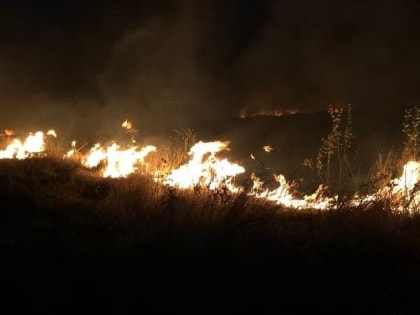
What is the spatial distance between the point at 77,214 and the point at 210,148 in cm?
300

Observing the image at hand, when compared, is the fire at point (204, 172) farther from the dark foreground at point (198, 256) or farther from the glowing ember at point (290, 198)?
the dark foreground at point (198, 256)

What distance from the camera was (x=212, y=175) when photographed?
263 inches

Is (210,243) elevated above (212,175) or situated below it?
below

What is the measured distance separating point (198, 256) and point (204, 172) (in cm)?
253

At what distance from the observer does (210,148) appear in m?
8.09

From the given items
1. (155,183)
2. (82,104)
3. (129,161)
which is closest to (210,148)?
(129,161)

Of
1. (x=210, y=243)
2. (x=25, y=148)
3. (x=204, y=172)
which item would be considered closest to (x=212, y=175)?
(x=204, y=172)

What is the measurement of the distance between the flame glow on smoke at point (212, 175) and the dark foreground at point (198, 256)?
0.32m

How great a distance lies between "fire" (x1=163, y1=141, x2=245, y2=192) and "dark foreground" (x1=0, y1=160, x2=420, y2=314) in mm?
625

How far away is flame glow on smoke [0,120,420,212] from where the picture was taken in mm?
6223

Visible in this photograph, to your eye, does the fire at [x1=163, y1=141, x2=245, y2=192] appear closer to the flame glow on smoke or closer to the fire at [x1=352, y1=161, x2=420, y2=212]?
the flame glow on smoke

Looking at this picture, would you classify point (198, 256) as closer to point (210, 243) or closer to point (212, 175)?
point (210, 243)

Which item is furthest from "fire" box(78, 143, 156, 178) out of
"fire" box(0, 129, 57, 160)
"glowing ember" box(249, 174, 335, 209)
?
"glowing ember" box(249, 174, 335, 209)

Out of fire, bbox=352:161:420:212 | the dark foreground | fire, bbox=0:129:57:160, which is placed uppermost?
fire, bbox=0:129:57:160
